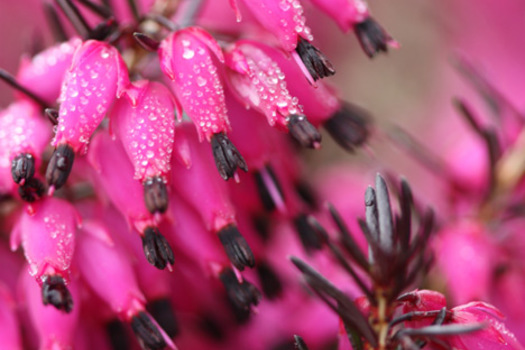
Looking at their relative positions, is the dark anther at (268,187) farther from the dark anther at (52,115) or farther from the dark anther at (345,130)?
the dark anther at (52,115)

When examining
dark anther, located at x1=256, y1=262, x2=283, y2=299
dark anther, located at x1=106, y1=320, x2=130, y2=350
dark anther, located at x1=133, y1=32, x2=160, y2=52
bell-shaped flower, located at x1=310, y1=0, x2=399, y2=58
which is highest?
bell-shaped flower, located at x1=310, y1=0, x2=399, y2=58

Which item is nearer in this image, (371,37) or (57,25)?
(371,37)

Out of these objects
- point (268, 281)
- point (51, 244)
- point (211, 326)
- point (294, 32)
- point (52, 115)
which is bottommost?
point (211, 326)

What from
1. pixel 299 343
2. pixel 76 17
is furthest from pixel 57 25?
pixel 299 343

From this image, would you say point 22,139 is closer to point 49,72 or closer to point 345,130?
point 49,72

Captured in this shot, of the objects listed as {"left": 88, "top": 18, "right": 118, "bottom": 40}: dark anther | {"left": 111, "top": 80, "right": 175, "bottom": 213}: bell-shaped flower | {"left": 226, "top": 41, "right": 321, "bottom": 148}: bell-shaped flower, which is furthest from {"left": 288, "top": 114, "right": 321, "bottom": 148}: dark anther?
{"left": 88, "top": 18, "right": 118, "bottom": 40}: dark anther

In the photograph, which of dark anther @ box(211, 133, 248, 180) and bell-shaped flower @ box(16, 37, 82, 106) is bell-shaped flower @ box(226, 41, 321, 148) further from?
bell-shaped flower @ box(16, 37, 82, 106)
